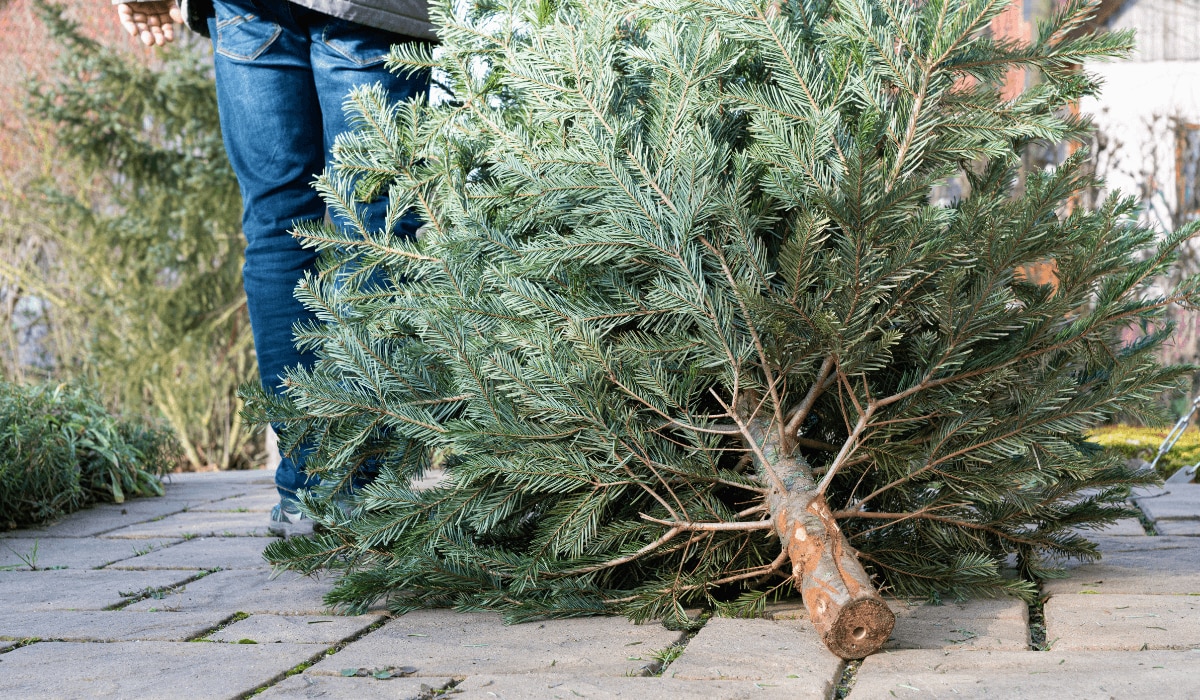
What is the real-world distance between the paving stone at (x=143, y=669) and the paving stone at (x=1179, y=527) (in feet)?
6.93

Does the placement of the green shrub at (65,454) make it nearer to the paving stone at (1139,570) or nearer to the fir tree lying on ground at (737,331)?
the fir tree lying on ground at (737,331)

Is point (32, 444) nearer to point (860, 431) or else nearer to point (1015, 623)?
point (860, 431)

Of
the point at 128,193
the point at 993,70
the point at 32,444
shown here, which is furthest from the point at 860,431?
the point at 128,193

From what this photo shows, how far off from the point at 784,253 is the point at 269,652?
39.6 inches

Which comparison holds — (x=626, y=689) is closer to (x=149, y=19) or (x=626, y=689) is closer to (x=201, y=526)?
(x=201, y=526)

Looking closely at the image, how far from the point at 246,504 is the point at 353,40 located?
1.77 metres

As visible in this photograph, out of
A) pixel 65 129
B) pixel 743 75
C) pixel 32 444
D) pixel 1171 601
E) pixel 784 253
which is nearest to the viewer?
pixel 784 253

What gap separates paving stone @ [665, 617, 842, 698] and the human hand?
7.34 feet

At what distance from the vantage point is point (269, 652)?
155 centimetres

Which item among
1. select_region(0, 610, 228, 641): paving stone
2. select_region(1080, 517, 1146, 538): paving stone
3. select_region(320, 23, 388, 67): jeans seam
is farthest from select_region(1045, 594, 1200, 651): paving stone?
select_region(320, 23, 388, 67): jeans seam

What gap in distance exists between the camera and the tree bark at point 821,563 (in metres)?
1.43

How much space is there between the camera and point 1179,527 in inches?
100

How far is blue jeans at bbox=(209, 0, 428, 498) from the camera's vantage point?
7.79 feet

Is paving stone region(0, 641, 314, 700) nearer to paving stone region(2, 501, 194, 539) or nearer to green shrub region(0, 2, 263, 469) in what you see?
paving stone region(2, 501, 194, 539)
